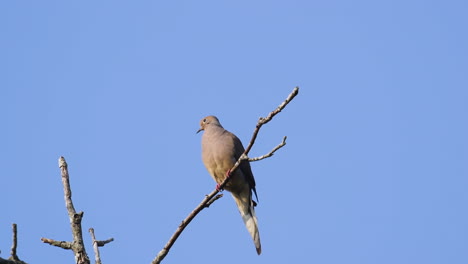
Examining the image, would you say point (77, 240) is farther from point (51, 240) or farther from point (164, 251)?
point (164, 251)

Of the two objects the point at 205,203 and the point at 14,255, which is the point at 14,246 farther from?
the point at 205,203

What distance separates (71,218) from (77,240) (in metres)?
0.16

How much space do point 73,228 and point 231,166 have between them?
3.07 metres

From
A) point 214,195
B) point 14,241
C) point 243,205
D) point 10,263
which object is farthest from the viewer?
point 243,205

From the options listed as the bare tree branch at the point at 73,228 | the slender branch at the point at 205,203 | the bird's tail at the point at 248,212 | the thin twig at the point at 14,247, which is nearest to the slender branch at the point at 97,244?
the bare tree branch at the point at 73,228

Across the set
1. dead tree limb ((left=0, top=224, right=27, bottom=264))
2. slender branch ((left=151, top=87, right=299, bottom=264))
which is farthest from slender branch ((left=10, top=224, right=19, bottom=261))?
slender branch ((left=151, top=87, right=299, bottom=264))

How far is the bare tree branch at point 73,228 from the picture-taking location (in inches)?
143

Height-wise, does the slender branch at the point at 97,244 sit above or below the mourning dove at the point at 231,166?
below

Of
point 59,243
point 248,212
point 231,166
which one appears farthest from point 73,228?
point 248,212

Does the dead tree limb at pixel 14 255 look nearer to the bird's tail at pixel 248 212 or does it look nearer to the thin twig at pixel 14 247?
the thin twig at pixel 14 247

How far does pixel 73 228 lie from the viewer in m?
3.79

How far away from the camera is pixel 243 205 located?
23.0ft

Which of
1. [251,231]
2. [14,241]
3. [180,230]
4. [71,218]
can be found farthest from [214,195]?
[251,231]

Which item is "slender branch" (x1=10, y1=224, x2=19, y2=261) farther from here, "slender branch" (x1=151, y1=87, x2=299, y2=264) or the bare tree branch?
"slender branch" (x1=151, y1=87, x2=299, y2=264)
